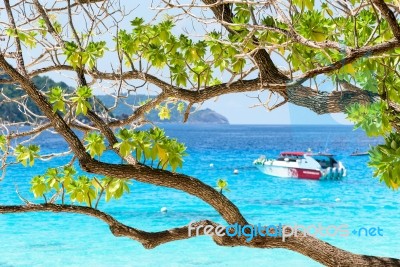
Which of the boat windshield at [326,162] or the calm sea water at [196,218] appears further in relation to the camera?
the boat windshield at [326,162]

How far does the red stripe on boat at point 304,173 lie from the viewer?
24.4 meters

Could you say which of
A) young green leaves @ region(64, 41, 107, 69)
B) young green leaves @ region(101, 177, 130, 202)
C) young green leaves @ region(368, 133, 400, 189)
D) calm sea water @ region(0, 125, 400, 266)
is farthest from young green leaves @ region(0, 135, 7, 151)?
calm sea water @ region(0, 125, 400, 266)

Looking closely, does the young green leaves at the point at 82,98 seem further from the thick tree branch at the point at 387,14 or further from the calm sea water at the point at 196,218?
the calm sea water at the point at 196,218

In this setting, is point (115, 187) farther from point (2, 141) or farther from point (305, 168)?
point (305, 168)

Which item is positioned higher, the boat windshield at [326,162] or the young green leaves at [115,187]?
the young green leaves at [115,187]

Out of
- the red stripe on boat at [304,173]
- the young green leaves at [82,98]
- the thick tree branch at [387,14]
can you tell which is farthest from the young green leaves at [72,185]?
the red stripe on boat at [304,173]

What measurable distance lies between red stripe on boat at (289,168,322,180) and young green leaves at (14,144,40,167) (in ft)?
70.4

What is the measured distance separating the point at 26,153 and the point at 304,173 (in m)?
21.7

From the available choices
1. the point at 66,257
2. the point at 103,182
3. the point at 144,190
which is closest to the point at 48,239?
the point at 66,257

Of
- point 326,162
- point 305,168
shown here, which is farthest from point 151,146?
point 326,162

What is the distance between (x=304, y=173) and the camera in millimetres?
24484

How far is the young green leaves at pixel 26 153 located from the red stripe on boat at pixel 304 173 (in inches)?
845

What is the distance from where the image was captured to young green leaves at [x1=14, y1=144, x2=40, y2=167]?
3295 millimetres

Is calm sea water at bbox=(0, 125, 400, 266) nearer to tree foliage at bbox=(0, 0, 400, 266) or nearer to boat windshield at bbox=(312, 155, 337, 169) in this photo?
boat windshield at bbox=(312, 155, 337, 169)
